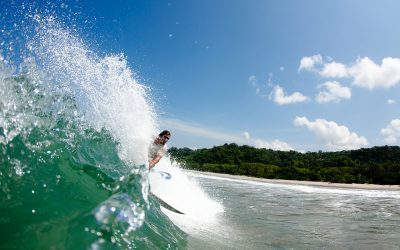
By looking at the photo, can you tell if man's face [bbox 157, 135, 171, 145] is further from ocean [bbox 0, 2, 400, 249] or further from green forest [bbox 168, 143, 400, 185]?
green forest [bbox 168, 143, 400, 185]

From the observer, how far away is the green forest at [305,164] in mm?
47125

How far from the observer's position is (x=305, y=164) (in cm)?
7000

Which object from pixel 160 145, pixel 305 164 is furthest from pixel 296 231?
pixel 305 164

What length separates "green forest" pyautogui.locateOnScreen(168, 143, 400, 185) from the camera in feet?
155

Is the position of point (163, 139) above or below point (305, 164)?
below

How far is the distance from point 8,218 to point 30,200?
1.77 feet

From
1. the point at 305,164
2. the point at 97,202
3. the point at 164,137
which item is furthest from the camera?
the point at 305,164

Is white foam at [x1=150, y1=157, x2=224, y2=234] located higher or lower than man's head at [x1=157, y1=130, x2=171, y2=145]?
lower

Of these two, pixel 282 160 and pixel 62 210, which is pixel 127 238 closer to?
pixel 62 210

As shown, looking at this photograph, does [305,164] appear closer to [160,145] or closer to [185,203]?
[185,203]

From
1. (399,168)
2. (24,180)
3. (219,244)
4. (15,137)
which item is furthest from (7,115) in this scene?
(399,168)

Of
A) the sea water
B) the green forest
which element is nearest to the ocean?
the sea water

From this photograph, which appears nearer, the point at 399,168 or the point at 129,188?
the point at 129,188

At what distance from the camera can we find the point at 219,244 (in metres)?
7.29
